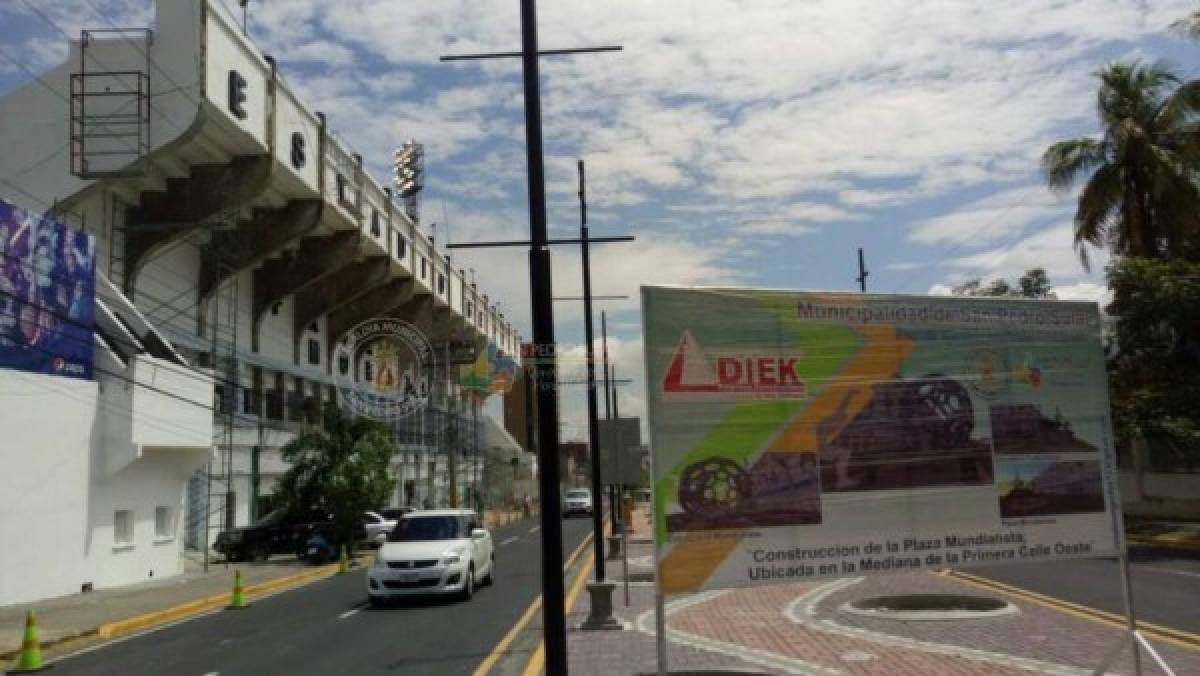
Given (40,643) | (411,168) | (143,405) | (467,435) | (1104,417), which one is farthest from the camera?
(467,435)

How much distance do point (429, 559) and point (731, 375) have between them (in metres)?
12.2

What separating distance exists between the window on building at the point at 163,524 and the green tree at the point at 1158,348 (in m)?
24.7

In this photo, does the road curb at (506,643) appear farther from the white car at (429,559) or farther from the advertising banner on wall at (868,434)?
the advertising banner on wall at (868,434)

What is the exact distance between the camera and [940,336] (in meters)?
7.35

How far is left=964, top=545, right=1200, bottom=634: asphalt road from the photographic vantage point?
12852 mm

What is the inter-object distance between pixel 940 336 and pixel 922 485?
1.07 m

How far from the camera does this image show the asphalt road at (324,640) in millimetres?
11664

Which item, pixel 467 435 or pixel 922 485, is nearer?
pixel 922 485

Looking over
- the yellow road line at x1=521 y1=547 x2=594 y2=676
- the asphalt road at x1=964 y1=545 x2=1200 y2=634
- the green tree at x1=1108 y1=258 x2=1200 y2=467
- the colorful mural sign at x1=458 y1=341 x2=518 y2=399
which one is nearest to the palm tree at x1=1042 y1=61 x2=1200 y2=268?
the green tree at x1=1108 y1=258 x2=1200 y2=467

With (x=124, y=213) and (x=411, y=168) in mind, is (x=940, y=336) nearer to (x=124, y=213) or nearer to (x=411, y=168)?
(x=124, y=213)

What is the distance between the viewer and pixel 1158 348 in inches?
1044

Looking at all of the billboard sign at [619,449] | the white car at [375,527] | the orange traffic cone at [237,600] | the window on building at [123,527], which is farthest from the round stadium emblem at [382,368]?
the billboard sign at [619,449]

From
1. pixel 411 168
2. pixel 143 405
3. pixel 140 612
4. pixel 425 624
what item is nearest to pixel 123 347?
pixel 143 405

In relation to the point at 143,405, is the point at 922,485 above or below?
below
